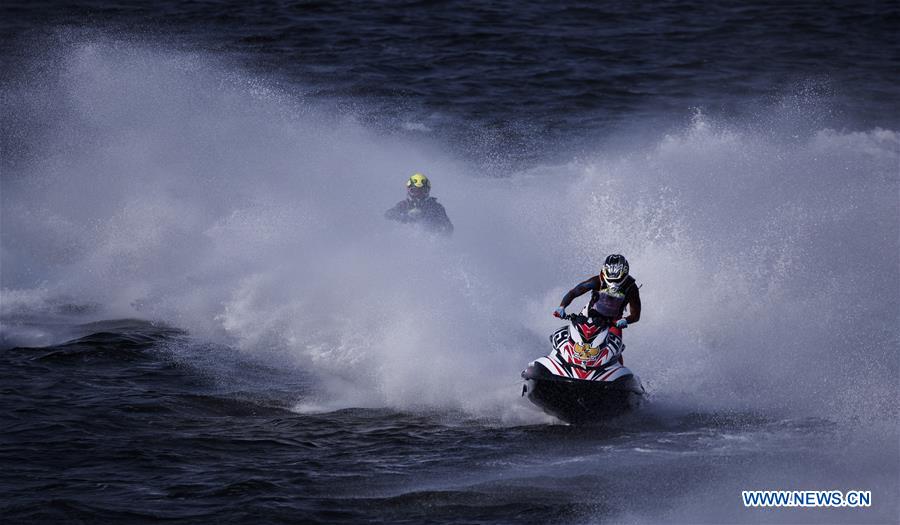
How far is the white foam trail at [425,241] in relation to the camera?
15305 millimetres

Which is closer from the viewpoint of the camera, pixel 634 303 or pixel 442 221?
pixel 634 303

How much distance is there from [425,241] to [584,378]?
6.27 metres

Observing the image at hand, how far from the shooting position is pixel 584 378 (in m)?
13.1

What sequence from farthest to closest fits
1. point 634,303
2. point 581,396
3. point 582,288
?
point 582,288
point 634,303
point 581,396

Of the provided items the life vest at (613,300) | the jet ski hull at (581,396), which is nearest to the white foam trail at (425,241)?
the jet ski hull at (581,396)

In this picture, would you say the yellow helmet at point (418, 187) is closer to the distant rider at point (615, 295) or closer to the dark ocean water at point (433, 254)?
the dark ocean water at point (433, 254)

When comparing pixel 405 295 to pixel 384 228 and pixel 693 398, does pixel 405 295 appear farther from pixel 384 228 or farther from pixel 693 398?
pixel 693 398

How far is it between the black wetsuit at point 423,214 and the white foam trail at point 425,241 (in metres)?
0.32

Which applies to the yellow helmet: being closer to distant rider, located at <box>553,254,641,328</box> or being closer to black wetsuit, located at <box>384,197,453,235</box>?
black wetsuit, located at <box>384,197,453,235</box>

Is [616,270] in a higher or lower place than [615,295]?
higher

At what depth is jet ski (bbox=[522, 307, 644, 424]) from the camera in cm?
1296

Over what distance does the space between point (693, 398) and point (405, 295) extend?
463 centimetres

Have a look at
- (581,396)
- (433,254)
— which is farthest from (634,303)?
(433,254)

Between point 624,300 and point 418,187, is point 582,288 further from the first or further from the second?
point 418,187
